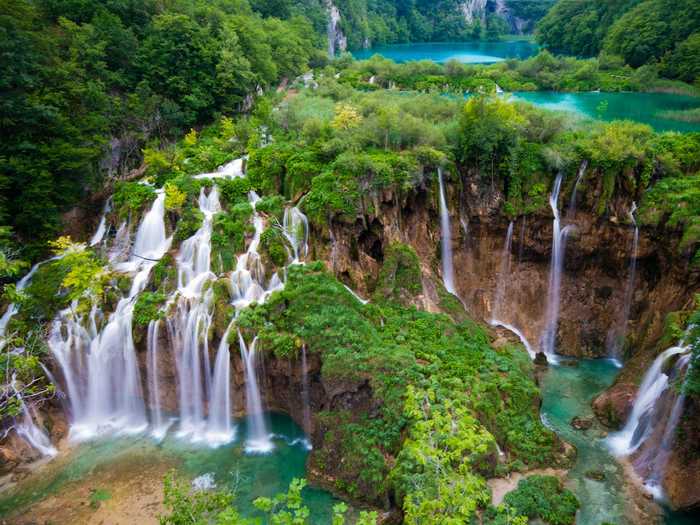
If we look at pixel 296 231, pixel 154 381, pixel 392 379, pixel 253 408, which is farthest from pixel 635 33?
pixel 154 381

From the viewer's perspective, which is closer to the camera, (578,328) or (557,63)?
(578,328)

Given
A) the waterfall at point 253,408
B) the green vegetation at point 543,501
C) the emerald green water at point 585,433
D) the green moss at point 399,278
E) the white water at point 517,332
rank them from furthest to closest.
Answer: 1. the white water at point 517,332
2. the green moss at point 399,278
3. the waterfall at point 253,408
4. the emerald green water at point 585,433
5. the green vegetation at point 543,501

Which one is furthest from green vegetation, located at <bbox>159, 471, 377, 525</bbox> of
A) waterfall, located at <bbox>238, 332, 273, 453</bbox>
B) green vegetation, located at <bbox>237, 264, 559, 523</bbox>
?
waterfall, located at <bbox>238, 332, 273, 453</bbox>

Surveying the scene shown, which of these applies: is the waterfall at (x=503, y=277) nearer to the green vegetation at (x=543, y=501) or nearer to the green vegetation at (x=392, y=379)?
the green vegetation at (x=392, y=379)

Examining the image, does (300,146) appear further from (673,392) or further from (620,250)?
(673,392)

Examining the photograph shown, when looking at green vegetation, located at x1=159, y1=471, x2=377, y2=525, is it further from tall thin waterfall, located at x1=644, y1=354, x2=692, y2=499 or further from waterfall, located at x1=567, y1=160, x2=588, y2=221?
waterfall, located at x1=567, y1=160, x2=588, y2=221

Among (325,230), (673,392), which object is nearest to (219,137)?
(325,230)

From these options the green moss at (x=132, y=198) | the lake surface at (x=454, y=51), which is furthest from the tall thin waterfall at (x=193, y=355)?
the lake surface at (x=454, y=51)
